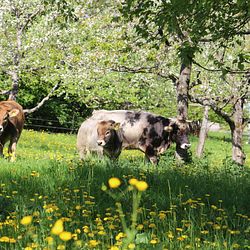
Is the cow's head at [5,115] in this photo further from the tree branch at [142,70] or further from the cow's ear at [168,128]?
the cow's ear at [168,128]

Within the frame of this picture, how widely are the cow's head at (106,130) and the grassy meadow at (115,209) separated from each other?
7.02 ft

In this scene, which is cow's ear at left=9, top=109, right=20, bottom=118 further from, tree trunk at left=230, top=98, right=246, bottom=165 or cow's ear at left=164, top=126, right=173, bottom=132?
tree trunk at left=230, top=98, right=246, bottom=165

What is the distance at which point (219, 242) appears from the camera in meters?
4.17

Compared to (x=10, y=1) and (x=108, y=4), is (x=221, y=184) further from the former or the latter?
(x=10, y=1)

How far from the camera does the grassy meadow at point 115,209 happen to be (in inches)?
162

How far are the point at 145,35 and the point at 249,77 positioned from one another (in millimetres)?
7574

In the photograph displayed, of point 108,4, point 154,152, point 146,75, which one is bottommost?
point 154,152

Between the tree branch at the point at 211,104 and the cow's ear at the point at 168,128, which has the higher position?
the tree branch at the point at 211,104

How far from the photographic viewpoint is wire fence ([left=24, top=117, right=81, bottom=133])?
34.7m

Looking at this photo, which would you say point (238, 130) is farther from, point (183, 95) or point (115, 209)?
point (115, 209)

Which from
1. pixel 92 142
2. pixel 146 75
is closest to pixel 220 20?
pixel 92 142

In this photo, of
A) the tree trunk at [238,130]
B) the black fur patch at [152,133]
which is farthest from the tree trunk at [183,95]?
the tree trunk at [238,130]

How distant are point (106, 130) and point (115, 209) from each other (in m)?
6.24

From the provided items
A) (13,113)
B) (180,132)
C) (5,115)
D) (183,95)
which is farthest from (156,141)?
(5,115)
